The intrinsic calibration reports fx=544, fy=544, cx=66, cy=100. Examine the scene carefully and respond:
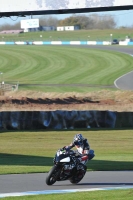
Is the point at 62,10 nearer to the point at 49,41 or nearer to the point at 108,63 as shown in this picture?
the point at 108,63

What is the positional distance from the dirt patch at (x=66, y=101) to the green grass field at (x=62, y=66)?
6660 millimetres

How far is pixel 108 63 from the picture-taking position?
6906 cm

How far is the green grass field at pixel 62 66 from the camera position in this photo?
183 feet

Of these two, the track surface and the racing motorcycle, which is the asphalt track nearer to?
the track surface

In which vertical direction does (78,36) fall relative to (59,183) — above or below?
below

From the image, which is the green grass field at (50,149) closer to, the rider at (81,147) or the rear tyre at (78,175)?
the rear tyre at (78,175)

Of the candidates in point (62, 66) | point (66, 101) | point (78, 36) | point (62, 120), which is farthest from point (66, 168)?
point (78, 36)

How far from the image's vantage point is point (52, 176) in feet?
42.0

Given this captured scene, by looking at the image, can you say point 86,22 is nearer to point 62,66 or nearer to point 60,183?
point 62,66

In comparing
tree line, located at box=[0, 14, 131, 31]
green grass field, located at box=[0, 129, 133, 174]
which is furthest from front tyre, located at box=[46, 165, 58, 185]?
tree line, located at box=[0, 14, 131, 31]

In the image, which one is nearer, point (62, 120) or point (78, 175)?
point (78, 175)

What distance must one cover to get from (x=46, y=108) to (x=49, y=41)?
3085 inches

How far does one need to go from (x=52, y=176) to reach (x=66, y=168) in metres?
0.39

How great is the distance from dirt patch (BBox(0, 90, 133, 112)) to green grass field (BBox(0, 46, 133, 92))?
21.8ft
